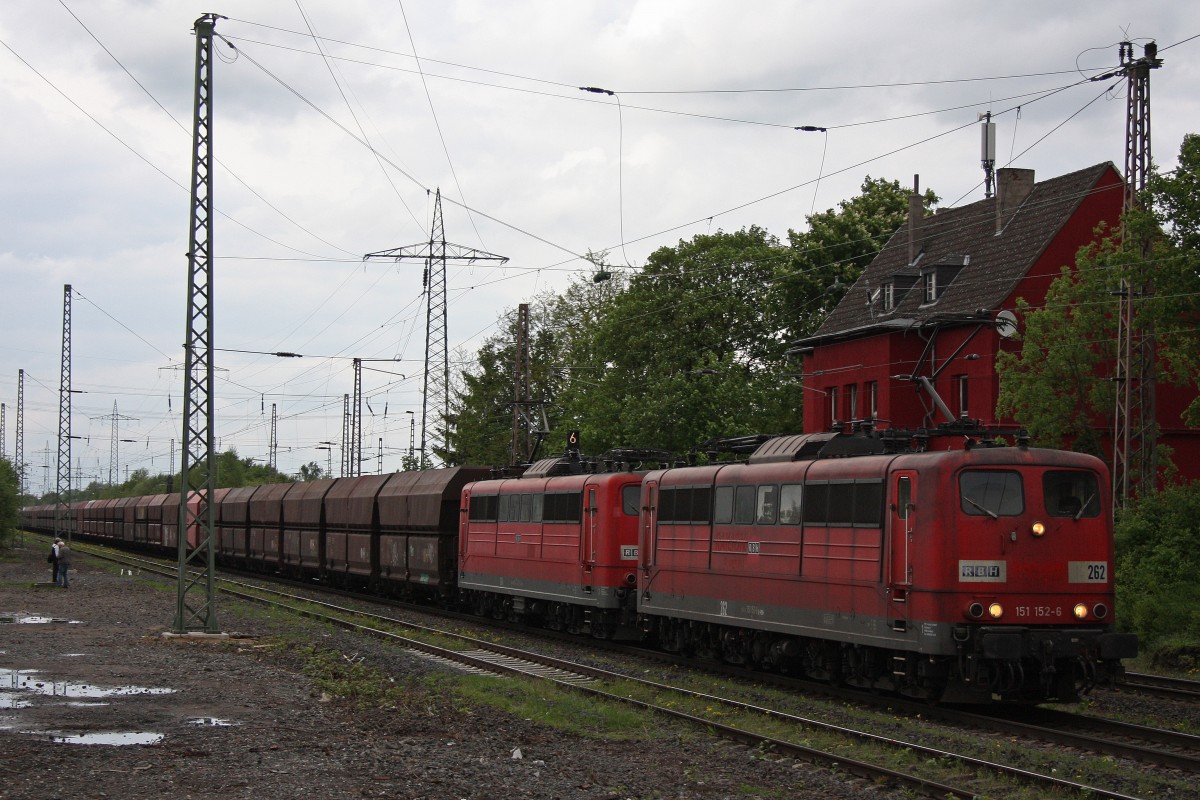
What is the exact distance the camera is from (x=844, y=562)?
17656 mm

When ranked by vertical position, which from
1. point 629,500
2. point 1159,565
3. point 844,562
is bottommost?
point 1159,565

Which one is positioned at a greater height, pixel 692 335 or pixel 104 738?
pixel 692 335

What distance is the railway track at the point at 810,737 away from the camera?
1202 cm

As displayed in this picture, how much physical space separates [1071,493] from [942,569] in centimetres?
202

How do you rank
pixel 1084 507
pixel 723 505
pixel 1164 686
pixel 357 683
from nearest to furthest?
pixel 1084 507 → pixel 357 683 → pixel 1164 686 → pixel 723 505

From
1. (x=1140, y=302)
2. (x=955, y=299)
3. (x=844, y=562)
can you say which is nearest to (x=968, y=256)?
(x=955, y=299)

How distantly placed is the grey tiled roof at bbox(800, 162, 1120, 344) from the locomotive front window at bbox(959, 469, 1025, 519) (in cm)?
2497

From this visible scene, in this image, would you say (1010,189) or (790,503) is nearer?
(790,503)

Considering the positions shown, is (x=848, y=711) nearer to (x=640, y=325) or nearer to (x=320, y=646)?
(x=320, y=646)

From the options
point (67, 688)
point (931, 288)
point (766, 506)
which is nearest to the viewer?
point (67, 688)

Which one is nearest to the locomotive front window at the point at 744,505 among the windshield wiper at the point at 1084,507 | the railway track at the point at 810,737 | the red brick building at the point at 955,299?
the railway track at the point at 810,737

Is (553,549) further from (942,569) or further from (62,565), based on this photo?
(62,565)

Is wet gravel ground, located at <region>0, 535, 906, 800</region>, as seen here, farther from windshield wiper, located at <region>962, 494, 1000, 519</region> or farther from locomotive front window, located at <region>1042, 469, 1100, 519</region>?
locomotive front window, located at <region>1042, 469, 1100, 519</region>

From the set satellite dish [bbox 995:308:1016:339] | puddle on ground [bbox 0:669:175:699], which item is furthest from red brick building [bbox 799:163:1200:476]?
puddle on ground [bbox 0:669:175:699]
